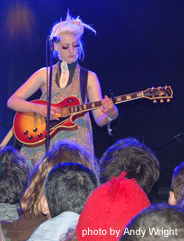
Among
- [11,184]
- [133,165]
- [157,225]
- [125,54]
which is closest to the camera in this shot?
[157,225]

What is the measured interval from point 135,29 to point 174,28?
0.56m

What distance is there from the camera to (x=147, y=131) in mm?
5922

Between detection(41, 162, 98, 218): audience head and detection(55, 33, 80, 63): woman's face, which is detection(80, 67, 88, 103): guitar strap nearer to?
detection(55, 33, 80, 63): woman's face

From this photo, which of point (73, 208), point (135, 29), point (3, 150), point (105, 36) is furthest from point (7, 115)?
point (73, 208)

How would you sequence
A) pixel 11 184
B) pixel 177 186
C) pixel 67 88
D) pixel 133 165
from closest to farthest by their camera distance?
1. pixel 177 186
2. pixel 11 184
3. pixel 133 165
4. pixel 67 88

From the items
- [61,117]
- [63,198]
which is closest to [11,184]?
[63,198]

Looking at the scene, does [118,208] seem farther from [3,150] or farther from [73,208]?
[3,150]

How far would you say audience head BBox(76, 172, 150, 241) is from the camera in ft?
4.75

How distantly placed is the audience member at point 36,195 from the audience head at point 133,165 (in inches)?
7.6

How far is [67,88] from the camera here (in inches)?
150

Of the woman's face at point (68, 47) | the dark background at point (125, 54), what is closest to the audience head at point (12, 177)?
the woman's face at point (68, 47)

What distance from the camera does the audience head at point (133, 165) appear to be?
2545 mm

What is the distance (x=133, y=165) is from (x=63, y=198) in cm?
95

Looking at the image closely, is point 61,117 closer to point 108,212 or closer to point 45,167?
point 45,167
